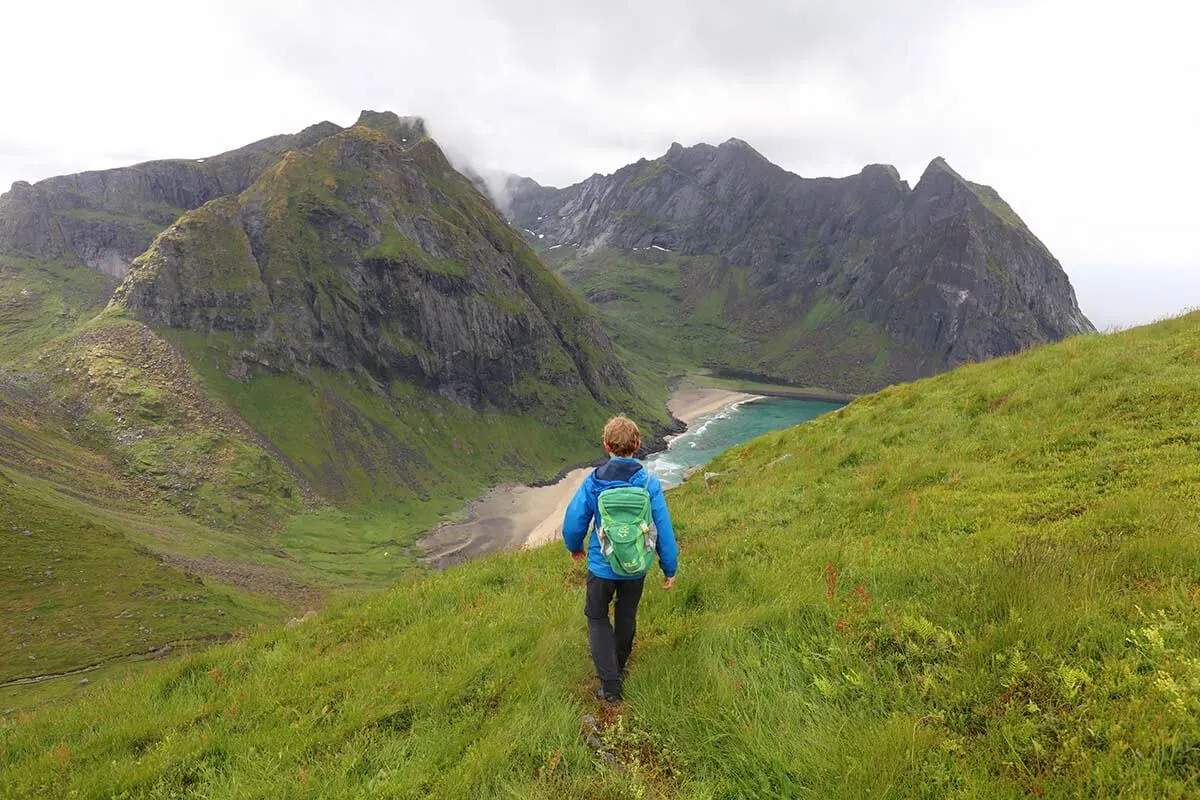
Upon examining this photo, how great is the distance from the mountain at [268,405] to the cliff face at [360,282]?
0.56 meters

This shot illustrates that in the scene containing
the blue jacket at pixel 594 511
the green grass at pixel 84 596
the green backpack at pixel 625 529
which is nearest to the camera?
the green backpack at pixel 625 529

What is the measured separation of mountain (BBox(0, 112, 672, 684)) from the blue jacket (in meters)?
57.2

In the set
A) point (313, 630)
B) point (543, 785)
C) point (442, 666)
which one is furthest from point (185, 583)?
point (543, 785)

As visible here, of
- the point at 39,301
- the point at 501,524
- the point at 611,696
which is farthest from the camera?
the point at 39,301

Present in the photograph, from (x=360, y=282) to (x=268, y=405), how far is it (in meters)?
48.5

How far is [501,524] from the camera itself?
112m

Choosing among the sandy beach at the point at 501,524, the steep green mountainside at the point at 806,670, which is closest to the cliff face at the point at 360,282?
the sandy beach at the point at 501,524

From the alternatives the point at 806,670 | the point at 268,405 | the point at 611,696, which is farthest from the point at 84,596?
the point at 268,405

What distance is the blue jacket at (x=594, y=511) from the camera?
6.85m

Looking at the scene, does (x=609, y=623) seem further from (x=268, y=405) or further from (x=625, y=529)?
(x=268, y=405)

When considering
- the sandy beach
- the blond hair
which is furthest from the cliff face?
the blond hair

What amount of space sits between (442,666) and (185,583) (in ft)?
217

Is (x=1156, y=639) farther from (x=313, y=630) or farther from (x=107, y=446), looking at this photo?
(x=107, y=446)

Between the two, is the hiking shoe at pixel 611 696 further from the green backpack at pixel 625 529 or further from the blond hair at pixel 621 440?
the blond hair at pixel 621 440
